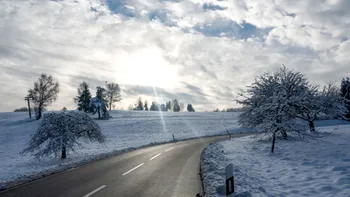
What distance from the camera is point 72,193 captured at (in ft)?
24.4

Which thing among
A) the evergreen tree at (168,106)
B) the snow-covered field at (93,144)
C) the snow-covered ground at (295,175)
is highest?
the evergreen tree at (168,106)

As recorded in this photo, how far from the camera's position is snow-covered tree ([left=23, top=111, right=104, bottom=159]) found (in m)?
16.9

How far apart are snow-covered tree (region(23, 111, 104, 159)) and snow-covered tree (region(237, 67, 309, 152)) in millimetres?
13508

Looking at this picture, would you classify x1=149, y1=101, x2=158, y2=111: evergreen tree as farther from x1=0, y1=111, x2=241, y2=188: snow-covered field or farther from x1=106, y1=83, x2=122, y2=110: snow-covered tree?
x1=0, y1=111, x2=241, y2=188: snow-covered field

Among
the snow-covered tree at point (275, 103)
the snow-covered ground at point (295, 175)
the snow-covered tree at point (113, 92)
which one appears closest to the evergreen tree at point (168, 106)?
the snow-covered tree at point (113, 92)

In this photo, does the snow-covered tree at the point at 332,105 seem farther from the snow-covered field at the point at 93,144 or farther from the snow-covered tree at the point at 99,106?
the snow-covered tree at the point at 99,106

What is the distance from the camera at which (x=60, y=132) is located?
17.8 meters

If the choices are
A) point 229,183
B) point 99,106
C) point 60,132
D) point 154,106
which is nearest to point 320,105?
point 229,183

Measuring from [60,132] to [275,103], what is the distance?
15.8 meters

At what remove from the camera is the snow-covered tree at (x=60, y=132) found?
1694cm

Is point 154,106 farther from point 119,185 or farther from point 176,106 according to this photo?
point 119,185

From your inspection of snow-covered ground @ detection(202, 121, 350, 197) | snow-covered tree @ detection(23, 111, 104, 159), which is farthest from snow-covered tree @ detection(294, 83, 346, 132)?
snow-covered tree @ detection(23, 111, 104, 159)

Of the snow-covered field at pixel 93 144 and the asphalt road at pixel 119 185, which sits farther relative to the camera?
the snow-covered field at pixel 93 144

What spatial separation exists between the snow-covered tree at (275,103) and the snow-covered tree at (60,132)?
13.5 metres
